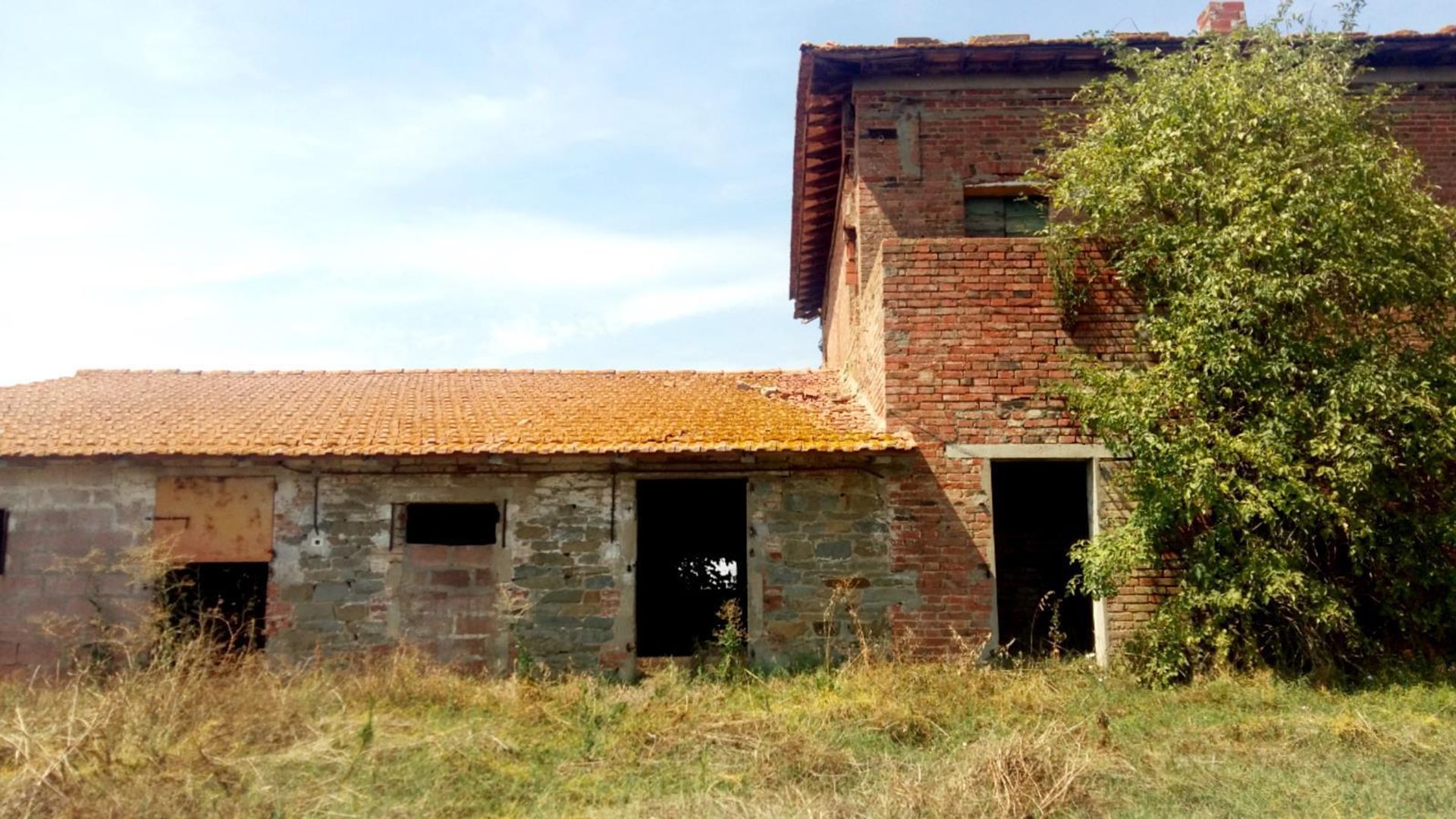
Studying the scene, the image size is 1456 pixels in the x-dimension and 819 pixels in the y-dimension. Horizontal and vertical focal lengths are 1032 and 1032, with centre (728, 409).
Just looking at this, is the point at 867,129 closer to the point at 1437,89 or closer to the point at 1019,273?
the point at 1019,273

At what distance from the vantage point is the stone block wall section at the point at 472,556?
33.8ft

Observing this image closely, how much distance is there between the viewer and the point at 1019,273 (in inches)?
425

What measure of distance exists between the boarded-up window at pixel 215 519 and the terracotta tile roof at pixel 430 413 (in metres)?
0.48

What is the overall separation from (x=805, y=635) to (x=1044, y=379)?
140 inches

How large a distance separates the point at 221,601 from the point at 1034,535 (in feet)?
32.0

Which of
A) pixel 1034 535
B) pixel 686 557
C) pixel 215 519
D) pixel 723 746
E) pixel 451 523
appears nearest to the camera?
pixel 723 746

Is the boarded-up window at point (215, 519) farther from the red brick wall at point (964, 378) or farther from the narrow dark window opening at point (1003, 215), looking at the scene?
the narrow dark window opening at point (1003, 215)

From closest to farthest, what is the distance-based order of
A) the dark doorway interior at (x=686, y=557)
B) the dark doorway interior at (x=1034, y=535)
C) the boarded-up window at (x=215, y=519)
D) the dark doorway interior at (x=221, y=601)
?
1. the dark doorway interior at (x=221, y=601)
2. the boarded-up window at (x=215, y=519)
3. the dark doorway interior at (x=1034, y=535)
4. the dark doorway interior at (x=686, y=557)

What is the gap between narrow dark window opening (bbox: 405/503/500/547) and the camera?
428 inches

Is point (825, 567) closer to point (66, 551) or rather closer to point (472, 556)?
point (472, 556)

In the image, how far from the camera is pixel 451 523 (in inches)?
448

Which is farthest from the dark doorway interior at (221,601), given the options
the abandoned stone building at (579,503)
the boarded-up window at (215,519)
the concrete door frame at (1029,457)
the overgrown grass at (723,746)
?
the concrete door frame at (1029,457)

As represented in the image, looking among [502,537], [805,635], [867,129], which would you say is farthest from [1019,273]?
[502,537]

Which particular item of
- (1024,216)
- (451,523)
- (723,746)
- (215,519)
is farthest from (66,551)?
(1024,216)
